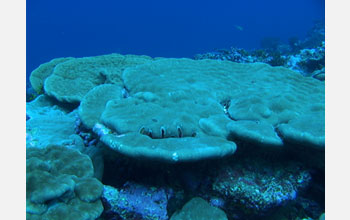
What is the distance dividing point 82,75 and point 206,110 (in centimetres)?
425

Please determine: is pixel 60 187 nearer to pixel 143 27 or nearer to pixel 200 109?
pixel 200 109

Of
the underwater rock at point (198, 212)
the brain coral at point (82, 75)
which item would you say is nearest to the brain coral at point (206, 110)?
the underwater rock at point (198, 212)

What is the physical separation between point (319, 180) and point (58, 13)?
93866mm

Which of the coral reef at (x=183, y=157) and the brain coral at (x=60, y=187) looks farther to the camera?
the coral reef at (x=183, y=157)

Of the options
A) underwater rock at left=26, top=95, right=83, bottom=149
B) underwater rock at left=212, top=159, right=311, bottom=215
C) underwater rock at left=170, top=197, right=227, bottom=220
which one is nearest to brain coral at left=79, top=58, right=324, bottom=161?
underwater rock at left=212, top=159, right=311, bottom=215

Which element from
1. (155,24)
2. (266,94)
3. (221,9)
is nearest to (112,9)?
(155,24)

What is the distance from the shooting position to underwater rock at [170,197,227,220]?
8.50 ft

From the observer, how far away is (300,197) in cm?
309

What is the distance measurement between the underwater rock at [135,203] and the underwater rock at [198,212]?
176 mm

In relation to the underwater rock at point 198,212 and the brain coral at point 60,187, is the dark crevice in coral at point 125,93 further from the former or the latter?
the underwater rock at point 198,212

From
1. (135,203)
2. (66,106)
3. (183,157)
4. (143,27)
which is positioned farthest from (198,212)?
(143,27)

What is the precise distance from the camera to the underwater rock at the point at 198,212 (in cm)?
259

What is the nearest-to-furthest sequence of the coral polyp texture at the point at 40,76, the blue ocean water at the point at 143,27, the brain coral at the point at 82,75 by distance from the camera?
the brain coral at the point at 82,75
the coral polyp texture at the point at 40,76
the blue ocean water at the point at 143,27
